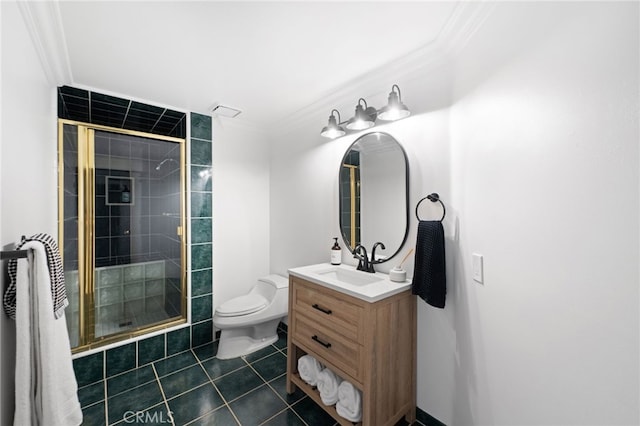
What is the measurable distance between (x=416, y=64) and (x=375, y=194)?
33.9 inches

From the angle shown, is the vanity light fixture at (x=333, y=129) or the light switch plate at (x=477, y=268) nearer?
the light switch plate at (x=477, y=268)

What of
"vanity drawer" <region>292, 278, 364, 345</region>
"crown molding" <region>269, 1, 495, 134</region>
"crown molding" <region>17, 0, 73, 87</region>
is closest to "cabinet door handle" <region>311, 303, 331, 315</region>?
"vanity drawer" <region>292, 278, 364, 345</region>

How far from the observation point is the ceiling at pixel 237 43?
126 centimetres

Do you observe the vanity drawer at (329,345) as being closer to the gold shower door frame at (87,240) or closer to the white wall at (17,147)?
the white wall at (17,147)

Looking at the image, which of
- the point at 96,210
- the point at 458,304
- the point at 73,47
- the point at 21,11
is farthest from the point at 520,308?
the point at 96,210

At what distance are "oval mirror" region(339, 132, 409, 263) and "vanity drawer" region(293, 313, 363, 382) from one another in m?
0.62

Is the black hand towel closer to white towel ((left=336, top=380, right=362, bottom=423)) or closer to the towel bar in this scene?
white towel ((left=336, top=380, right=362, bottom=423))

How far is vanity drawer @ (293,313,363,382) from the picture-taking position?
1.47 m

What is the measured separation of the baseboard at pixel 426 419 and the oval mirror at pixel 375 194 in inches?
37.5

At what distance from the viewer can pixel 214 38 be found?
1470 mm

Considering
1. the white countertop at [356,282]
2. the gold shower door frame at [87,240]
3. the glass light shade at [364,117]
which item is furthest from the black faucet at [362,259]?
the gold shower door frame at [87,240]

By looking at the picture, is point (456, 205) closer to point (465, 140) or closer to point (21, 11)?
point (465, 140)

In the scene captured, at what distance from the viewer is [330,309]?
5.31 ft

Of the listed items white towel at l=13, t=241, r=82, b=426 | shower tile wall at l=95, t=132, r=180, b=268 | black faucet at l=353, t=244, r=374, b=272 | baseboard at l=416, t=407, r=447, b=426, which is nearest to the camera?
white towel at l=13, t=241, r=82, b=426
